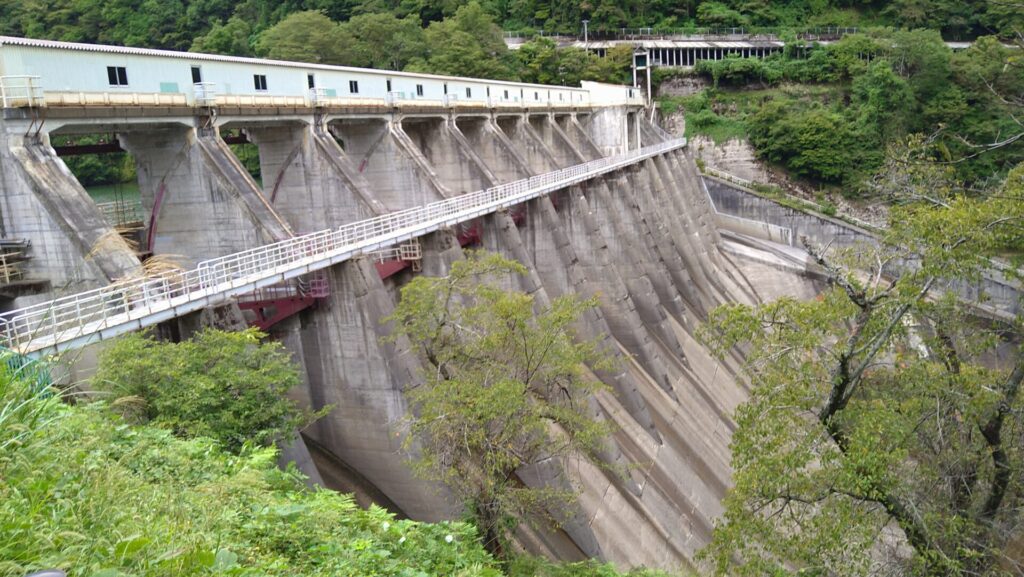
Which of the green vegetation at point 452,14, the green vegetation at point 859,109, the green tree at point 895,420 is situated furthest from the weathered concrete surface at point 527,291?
the green vegetation at point 452,14

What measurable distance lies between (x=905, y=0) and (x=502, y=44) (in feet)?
143

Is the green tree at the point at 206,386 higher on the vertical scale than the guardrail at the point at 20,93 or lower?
lower

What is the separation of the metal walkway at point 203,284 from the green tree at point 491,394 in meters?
2.44

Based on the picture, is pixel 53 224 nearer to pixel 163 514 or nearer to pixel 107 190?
pixel 163 514

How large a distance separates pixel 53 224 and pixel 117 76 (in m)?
4.74

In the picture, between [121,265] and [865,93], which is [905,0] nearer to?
[865,93]

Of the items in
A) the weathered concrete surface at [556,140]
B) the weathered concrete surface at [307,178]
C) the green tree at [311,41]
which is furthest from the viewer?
the green tree at [311,41]

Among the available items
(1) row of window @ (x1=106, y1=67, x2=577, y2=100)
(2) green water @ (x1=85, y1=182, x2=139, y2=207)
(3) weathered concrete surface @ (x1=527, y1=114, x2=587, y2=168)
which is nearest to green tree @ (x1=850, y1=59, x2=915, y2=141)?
(3) weathered concrete surface @ (x1=527, y1=114, x2=587, y2=168)

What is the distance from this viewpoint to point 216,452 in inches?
404

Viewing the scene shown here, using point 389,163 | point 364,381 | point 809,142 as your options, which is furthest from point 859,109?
point 364,381

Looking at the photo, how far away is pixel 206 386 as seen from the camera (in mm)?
11414

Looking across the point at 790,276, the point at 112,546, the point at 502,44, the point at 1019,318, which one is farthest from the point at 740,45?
the point at 112,546

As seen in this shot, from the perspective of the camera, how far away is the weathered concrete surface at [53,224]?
13.7m

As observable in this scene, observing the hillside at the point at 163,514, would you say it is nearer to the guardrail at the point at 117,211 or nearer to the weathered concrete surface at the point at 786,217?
the guardrail at the point at 117,211
